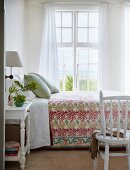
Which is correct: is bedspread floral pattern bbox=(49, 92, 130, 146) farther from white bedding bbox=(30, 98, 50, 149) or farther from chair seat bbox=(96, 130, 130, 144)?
chair seat bbox=(96, 130, 130, 144)

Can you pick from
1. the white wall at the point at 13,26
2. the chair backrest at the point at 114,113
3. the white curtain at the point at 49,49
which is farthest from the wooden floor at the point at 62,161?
the white curtain at the point at 49,49

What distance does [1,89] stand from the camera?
252 centimetres

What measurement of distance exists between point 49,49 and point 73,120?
257 cm

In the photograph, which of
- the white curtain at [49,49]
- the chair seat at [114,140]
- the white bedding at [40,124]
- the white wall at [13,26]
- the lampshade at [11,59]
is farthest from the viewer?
the white curtain at [49,49]

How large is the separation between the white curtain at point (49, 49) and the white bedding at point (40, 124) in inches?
88.1

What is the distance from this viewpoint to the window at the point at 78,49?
6.09 metres

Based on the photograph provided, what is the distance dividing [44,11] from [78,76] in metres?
1.63

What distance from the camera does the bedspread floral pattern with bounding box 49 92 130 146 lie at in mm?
3756

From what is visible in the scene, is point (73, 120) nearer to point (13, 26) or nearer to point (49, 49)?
point (13, 26)

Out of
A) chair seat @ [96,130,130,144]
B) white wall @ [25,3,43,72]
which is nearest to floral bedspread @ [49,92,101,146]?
chair seat @ [96,130,130,144]

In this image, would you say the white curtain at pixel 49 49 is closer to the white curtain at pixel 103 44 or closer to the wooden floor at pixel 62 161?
the white curtain at pixel 103 44

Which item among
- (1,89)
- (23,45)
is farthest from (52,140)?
(23,45)

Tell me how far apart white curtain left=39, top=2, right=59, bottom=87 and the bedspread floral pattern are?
2197 millimetres

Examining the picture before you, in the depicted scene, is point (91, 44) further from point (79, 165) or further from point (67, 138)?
point (79, 165)
